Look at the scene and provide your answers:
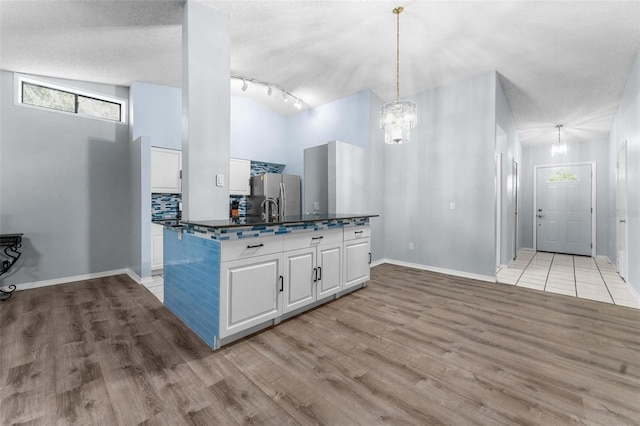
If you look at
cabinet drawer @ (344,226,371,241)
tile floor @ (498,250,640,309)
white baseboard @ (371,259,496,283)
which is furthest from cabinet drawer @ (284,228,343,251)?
tile floor @ (498,250,640,309)

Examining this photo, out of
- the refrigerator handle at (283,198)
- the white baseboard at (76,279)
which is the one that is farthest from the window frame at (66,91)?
the refrigerator handle at (283,198)

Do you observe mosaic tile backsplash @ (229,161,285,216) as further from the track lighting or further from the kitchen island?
the kitchen island

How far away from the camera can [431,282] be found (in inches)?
154

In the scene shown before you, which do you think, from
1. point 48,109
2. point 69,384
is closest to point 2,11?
point 48,109

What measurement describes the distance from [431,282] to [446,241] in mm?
900

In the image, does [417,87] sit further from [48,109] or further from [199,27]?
[48,109]

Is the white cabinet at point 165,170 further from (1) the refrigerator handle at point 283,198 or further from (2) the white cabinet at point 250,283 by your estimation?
(2) the white cabinet at point 250,283

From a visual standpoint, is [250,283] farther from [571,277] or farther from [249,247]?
[571,277]

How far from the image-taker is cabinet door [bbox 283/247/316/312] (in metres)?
2.53

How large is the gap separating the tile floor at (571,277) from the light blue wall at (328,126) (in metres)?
3.32

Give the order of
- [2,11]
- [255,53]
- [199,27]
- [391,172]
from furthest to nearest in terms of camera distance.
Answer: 1. [391,172]
2. [255,53]
3. [199,27]
4. [2,11]

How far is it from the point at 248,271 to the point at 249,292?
177mm

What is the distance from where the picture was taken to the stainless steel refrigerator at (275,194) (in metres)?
5.36

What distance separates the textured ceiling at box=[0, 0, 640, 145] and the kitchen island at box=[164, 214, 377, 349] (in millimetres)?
2177
